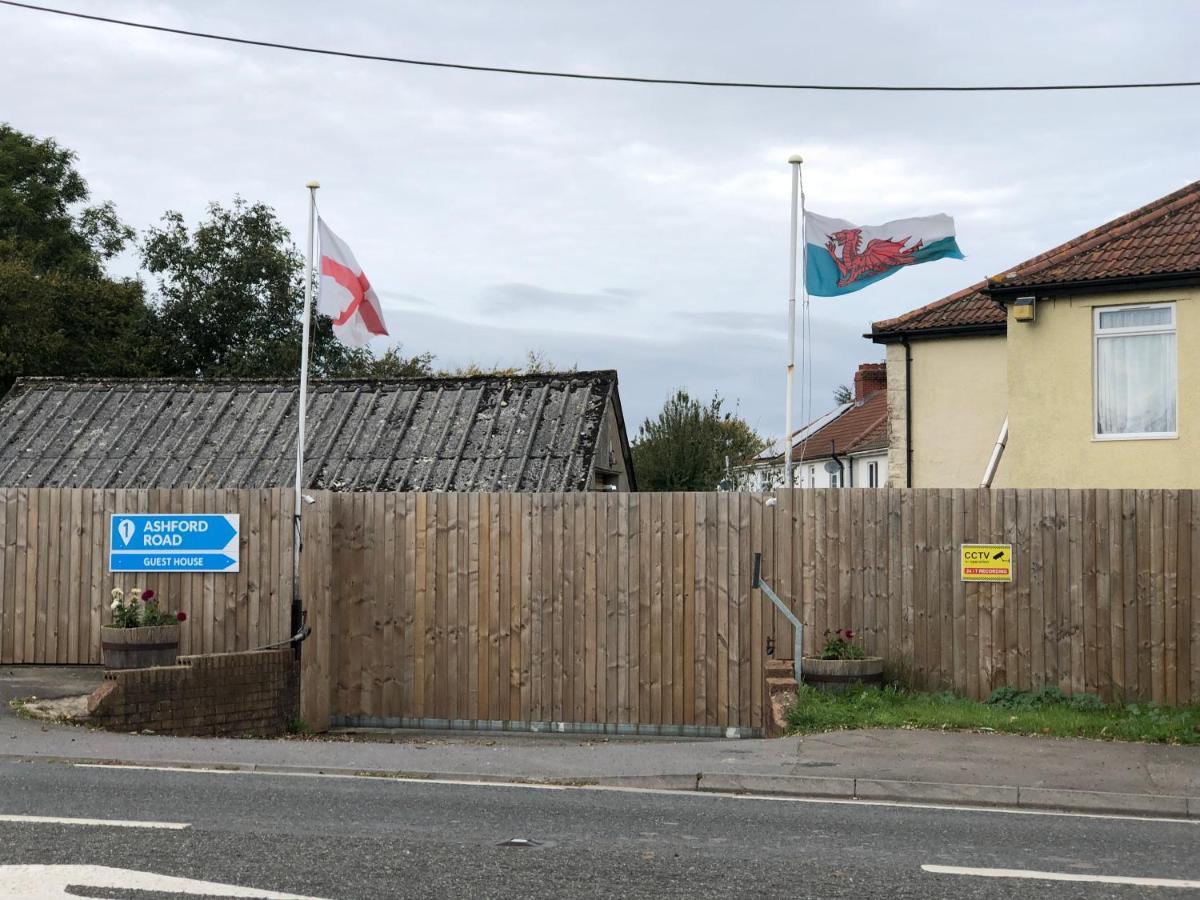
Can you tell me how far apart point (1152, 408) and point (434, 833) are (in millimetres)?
11405

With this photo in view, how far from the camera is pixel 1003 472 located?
19781 mm

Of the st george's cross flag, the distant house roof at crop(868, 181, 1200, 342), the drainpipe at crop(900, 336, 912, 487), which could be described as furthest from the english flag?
the drainpipe at crop(900, 336, 912, 487)

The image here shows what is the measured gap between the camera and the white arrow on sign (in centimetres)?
616

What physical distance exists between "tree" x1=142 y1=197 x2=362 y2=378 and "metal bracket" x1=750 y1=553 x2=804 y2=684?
24979 mm

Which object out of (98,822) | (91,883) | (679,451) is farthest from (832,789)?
(679,451)

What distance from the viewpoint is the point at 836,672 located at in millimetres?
12781

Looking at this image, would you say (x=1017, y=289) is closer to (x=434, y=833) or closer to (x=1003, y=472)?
(x=1003, y=472)

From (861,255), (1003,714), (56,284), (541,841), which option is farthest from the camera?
(56,284)

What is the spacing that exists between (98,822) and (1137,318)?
13.0m

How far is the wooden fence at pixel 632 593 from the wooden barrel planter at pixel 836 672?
618mm

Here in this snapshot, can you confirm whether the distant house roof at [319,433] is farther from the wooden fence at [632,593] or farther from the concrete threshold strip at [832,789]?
the concrete threshold strip at [832,789]

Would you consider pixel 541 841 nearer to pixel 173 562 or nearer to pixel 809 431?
pixel 173 562

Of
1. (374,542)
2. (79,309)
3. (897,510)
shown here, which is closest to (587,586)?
(374,542)

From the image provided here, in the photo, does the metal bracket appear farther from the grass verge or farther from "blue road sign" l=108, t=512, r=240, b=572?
"blue road sign" l=108, t=512, r=240, b=572
